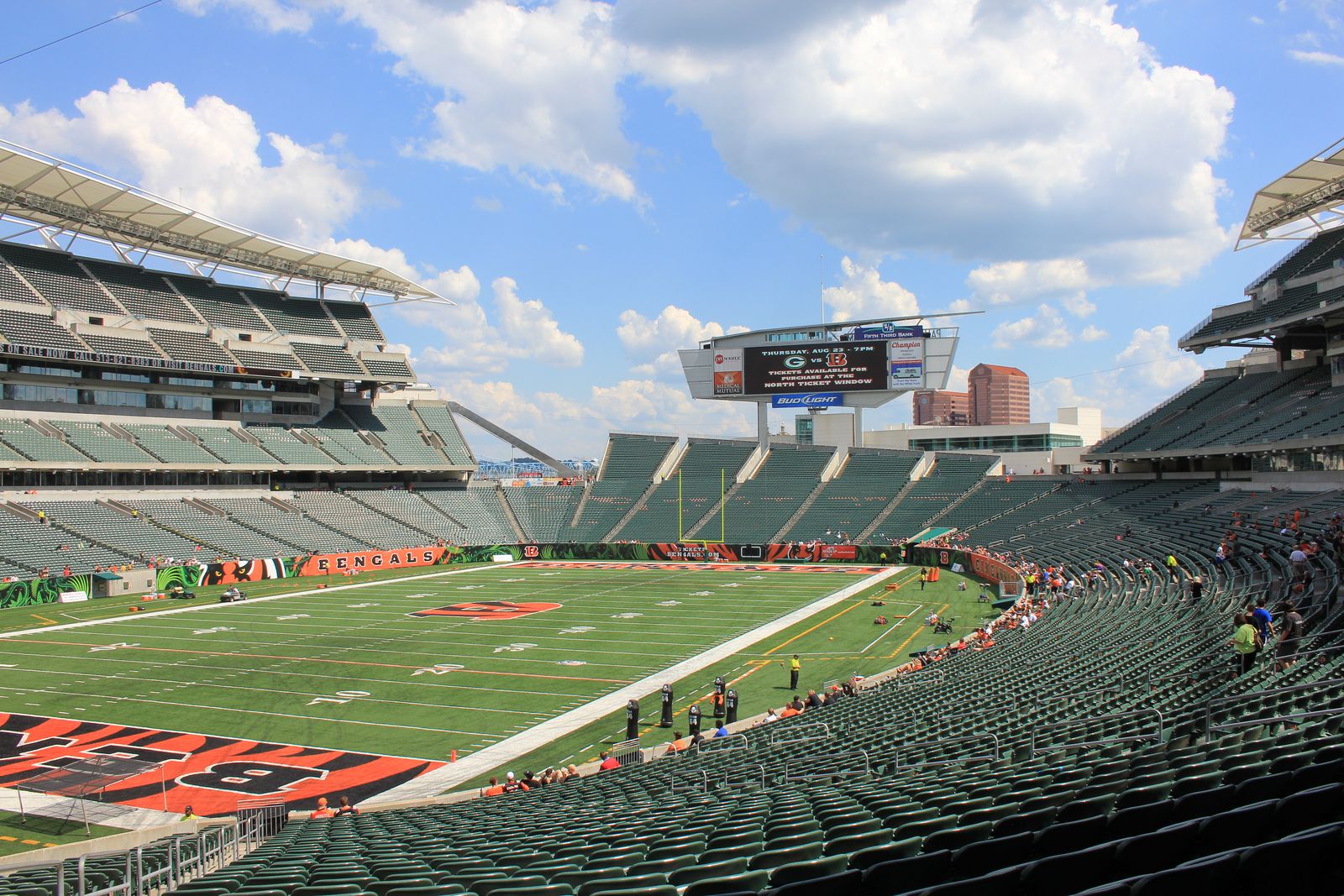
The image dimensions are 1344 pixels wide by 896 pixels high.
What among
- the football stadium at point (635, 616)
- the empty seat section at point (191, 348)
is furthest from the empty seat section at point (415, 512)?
the empty seat section at point (191, 348)

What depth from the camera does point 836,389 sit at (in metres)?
60.2

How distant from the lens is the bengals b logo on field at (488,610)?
37.8m

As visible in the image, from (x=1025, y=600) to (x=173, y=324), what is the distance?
56.3 meters

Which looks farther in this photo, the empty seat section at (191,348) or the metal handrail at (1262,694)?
the empty seat section at (191,348)

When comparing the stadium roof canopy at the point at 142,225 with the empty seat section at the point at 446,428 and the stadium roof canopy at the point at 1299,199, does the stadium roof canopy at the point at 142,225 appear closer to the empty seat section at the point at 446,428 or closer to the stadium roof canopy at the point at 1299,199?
the empty seat section at the point at 446,428

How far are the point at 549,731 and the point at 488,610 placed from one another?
19.0m

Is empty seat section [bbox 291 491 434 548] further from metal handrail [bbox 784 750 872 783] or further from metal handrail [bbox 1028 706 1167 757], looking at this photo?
metal handrail [bbox 1028 706 1167 757]

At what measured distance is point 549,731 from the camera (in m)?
21.0

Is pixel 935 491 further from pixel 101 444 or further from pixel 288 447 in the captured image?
pixel 101 444

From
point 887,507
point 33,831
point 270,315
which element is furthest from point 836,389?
point 33,831

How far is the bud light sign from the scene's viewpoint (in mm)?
60531

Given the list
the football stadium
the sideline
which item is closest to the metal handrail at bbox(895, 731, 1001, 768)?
the football stadium

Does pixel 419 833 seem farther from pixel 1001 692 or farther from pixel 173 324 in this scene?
pixel 173 324

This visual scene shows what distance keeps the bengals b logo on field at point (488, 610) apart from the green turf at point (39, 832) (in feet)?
68.4
